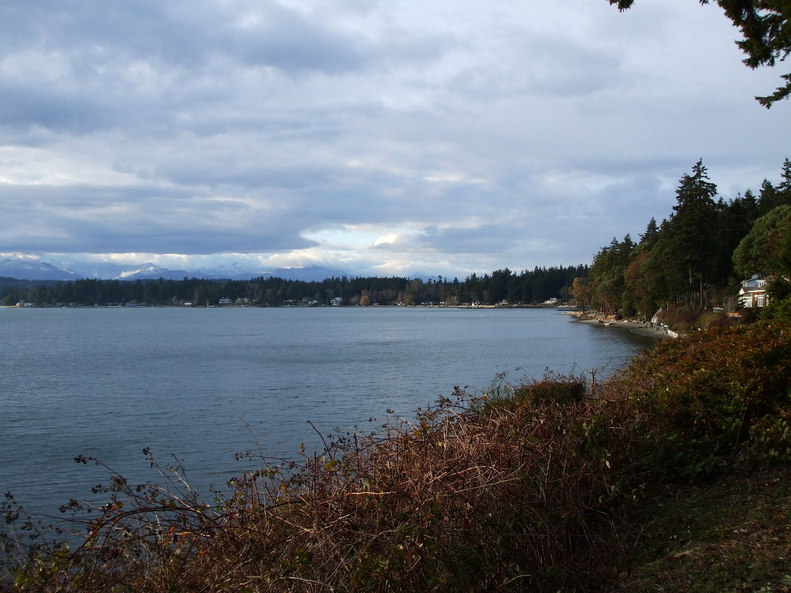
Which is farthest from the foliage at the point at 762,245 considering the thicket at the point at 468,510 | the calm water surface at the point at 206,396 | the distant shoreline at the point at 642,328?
the thicket at the point at 468,510

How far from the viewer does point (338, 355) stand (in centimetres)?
5316

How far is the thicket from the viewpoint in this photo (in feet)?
19.1

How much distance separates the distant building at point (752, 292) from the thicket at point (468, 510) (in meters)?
56.0

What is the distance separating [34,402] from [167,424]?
937 centimetres

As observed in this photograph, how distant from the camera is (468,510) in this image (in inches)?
254

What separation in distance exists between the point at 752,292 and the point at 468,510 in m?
65.3

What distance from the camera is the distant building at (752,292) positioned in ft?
199

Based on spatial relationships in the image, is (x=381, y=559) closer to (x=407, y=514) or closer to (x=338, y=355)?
(x=407, y=514)

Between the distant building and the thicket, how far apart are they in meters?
56.0

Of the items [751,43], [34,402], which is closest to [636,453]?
[751,43]

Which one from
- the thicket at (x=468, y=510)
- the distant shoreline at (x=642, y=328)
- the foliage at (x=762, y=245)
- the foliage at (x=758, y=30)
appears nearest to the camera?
the thicket at (x=468, y=510)

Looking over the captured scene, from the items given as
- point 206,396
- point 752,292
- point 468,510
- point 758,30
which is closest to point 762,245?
point 752,292

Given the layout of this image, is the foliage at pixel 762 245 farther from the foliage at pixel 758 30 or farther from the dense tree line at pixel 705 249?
the foliage at pixel 758 30

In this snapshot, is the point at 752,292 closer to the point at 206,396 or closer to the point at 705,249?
the point at 705,249
